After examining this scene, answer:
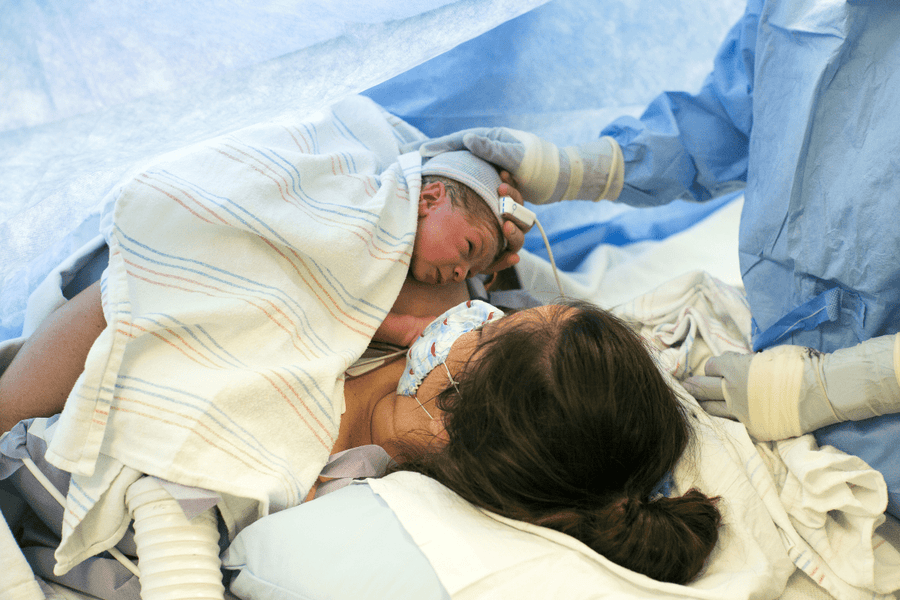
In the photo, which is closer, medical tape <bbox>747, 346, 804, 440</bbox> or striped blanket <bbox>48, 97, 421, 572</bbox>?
striped blanket <bbox>48, 97, 421, 572</bbox>

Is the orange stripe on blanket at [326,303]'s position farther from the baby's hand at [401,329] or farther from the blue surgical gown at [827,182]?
the blue surgical gown at [827,182]

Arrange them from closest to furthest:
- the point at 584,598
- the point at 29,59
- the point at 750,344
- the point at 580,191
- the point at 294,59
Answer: the point at 584,598
the point at 29,59
the point at 294,59
the point at 750,344
the point at 580,191

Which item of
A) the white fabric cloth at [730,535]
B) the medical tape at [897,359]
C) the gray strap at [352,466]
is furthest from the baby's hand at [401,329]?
the medical tape at [897,359]

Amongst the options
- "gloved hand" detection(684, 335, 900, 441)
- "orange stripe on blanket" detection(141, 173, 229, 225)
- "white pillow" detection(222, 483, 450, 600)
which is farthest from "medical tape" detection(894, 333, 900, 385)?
"orange stripe on blanket" detection(141, 173, 229, 225)

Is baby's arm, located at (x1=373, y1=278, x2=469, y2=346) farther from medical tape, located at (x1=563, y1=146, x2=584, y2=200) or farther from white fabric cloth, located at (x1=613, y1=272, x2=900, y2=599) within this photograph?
white fabric cloth, located at (x1=613, y1=272, x2=900, y2=599)

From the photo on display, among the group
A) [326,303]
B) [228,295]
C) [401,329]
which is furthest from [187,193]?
[401,329]

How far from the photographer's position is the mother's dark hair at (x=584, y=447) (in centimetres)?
68

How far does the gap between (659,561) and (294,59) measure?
854 millimetres

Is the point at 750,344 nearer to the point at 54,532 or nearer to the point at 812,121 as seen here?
the point at 812,121

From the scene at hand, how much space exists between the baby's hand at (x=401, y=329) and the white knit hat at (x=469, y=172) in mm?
254

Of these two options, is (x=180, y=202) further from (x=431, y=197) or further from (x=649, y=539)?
(x=649, y=539)

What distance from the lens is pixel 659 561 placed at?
0.68 metres

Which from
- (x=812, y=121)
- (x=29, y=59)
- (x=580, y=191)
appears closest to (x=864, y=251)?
(x=812, y=121)

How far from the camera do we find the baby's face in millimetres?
1031
